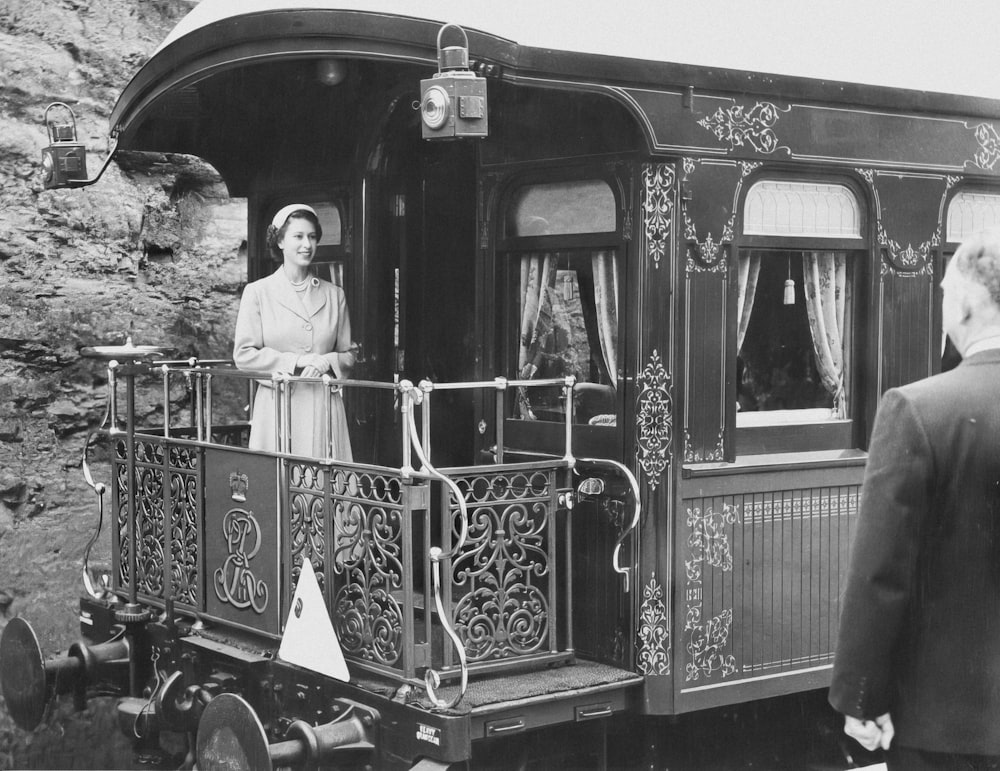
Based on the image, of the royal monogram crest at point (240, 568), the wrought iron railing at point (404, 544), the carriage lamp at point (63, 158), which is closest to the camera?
the wrought iron railing at point (404, 544)

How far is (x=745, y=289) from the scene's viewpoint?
20.8ft

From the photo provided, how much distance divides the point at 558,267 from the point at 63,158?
307 centimetres

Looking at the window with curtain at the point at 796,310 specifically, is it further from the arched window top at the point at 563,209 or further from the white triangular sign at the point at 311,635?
the white triangular sign at the point at 311,635

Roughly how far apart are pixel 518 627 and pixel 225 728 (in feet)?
4.31

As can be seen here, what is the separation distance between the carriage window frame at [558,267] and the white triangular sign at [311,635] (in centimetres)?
128

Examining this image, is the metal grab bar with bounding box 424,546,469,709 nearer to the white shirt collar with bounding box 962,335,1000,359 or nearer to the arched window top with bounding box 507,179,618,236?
the arched window top with bounding box 507,179,618,236

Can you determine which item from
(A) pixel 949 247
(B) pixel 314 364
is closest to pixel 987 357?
(A) pixel 949 247

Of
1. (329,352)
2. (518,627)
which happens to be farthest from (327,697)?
(329,352)

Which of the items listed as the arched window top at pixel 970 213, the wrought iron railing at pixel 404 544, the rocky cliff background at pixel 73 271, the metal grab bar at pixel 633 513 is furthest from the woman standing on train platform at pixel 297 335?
the rocky cliff background at pixel 73 271

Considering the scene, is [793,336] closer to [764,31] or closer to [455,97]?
[764,31]

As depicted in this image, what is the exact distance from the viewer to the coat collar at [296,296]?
687 centimetres

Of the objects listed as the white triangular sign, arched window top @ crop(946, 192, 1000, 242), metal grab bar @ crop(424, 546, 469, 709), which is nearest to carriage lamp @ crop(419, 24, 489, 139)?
metal grab bar @ crop(424, 546, 469, 709)

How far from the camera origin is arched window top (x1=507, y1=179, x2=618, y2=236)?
618cm

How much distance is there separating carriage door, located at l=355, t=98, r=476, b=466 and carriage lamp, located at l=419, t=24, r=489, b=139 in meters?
1.70
